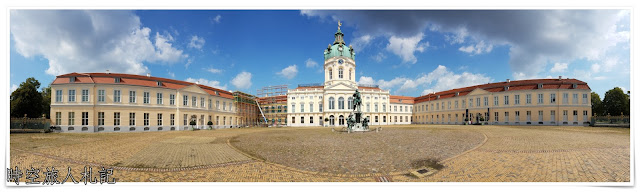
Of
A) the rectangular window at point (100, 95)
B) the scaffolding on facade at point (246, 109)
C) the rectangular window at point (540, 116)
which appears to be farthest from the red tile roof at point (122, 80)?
the rectangular window at point (540, 116)

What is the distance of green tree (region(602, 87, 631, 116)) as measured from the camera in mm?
35006

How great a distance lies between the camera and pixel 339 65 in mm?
52812

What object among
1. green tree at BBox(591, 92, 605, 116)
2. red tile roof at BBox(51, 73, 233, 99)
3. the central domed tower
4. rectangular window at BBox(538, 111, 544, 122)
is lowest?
rectangular window at BBox(538, 111, 544, 122)

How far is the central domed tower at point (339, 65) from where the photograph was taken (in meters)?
52.8

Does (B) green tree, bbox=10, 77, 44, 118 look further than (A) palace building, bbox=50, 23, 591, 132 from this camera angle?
Yes

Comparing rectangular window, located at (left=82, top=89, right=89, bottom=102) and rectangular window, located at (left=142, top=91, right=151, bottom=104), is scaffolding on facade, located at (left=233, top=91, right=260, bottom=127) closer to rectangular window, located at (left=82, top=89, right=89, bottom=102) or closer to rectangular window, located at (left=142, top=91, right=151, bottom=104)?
rectangular window, located at (left=142, top=91, right=151, bottom=104)

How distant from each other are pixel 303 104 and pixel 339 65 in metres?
11.9

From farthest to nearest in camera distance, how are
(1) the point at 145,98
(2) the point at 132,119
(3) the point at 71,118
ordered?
1. (1) the point at 145,98
2. (2) the point at 132,119
3. (3) the point at 71,118

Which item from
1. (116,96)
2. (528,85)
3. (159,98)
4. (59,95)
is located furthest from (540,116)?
(59,95)

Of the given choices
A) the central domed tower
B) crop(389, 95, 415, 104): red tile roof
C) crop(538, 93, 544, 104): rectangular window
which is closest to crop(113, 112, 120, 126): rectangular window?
the central domed tower

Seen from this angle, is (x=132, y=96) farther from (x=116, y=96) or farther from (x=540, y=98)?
(x=540, y=98)

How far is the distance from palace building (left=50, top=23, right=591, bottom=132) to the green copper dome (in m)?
0.23
